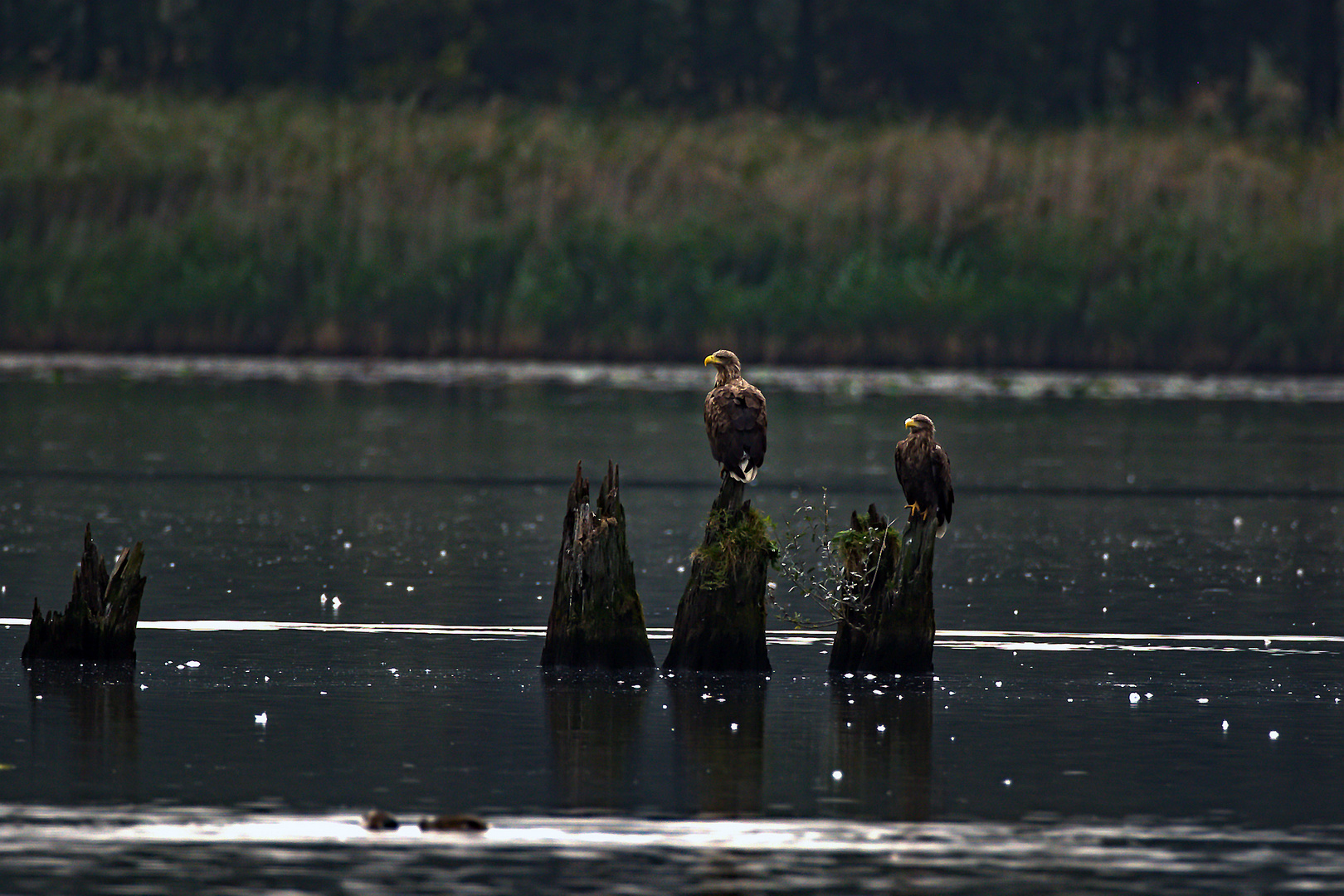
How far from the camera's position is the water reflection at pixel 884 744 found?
8.71m

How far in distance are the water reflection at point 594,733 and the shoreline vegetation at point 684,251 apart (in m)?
18.2

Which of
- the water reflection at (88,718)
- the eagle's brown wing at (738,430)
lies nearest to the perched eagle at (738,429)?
the eagle's brown wing at (738,430)

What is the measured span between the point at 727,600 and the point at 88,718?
264 cm

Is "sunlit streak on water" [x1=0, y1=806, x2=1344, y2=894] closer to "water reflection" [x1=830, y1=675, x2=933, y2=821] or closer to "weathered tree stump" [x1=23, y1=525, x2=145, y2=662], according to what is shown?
"water reflection" [x1=830, y1=675, x2=933, y2=821]

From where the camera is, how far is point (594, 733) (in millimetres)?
9789

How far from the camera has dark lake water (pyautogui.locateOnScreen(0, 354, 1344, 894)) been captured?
791 centimetres

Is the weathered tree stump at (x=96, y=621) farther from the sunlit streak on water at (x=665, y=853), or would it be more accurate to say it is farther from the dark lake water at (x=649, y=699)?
the sunlit streak on water at (x=665, y=853)

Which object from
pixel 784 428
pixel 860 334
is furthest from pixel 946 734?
pixel 860 334

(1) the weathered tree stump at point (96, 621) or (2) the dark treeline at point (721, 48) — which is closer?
(1) the weathered tree stump at point (96, 621)

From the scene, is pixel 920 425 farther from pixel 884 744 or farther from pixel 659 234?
pixel 659 234

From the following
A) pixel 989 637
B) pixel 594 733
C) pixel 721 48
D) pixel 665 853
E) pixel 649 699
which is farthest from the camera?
pixel 721 48

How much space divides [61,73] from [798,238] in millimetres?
20458

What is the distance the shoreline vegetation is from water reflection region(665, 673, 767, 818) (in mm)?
18088

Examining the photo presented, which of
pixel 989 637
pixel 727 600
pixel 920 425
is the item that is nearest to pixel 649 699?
pixel 727 600
